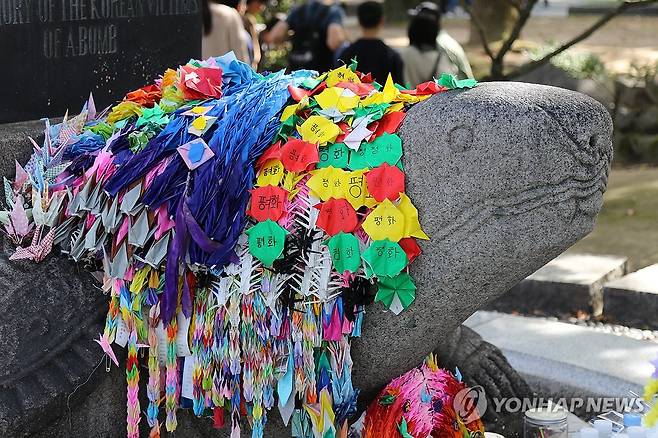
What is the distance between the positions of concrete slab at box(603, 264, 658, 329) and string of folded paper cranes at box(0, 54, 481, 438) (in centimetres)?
256

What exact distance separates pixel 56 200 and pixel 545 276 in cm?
323

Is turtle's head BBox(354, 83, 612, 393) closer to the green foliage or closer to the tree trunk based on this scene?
the green foliage

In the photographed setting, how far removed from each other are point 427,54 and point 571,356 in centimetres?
299

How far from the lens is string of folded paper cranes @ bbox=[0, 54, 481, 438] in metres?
2.65

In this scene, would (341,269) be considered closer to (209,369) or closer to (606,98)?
(209,369)

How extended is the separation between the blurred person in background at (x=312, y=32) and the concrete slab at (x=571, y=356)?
3.95 m

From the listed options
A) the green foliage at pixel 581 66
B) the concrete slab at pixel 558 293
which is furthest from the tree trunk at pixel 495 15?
the concrete slab at pixel 558 293

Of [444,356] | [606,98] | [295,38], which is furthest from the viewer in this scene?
[606,98]

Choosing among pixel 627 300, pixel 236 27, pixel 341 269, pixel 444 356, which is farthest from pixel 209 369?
pixel 236 27

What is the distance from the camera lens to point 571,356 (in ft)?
13.8

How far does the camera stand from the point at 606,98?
11.2 m

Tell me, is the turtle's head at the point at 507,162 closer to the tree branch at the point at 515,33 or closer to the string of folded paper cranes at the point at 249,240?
the string of folded paper cranes at the point at 249,240

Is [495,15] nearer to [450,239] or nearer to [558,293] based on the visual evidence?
[558,293]

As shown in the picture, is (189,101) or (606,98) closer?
(189,101)
